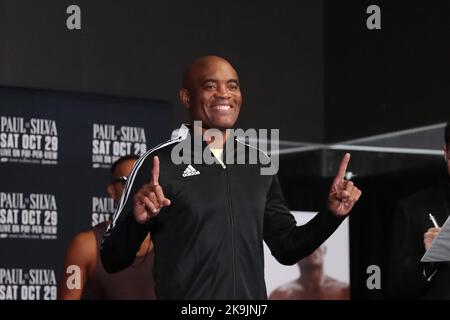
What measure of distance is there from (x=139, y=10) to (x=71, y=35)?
514 millimetres

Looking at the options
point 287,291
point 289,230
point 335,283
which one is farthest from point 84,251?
point 335,283

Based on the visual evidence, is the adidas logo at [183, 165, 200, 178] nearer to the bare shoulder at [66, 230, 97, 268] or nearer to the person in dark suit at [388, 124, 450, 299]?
the person in dark suit at [388, 124, 450, 299]

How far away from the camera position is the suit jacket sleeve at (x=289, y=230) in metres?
2.94

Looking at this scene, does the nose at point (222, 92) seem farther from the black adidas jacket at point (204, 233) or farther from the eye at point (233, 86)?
the black adidas jacket at point (204, 233)

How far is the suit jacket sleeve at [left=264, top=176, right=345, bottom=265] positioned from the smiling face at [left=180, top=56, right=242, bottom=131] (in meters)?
0.26

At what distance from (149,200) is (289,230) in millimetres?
543

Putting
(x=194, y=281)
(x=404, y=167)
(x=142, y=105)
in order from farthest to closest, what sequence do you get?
1. (x=404, y=167)
2. (x=142, y=105)
3. (x=194, y=281)

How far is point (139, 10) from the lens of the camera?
640 centimetres

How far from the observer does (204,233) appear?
285 centimetres

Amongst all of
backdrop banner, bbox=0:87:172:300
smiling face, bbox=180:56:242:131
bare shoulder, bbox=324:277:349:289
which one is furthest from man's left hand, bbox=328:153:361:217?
bare shoulder, bbox=324:277:349:289

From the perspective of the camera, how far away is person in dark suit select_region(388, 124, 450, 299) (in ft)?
10.7

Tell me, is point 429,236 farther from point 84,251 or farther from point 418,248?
point 84,251

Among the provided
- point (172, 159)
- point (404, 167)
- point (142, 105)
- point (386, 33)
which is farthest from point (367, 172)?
point (172, 159)
